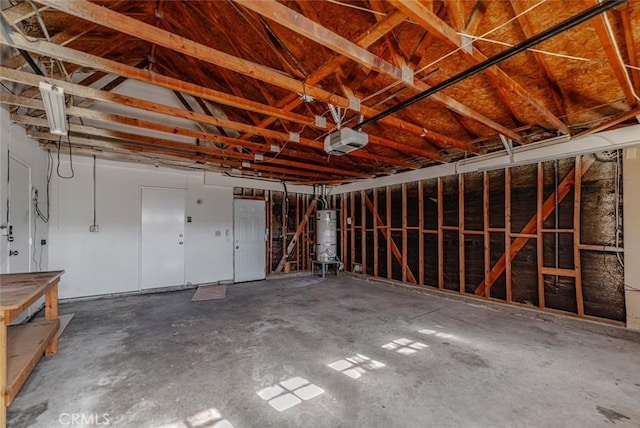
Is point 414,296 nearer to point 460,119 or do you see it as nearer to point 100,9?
point 460,119

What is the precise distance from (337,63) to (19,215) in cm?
467

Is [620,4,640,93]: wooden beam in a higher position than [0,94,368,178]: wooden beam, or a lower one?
higher

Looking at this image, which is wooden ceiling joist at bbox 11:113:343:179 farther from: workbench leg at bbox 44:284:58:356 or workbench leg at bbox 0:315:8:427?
workbench leg at bbox 0:315:8:427

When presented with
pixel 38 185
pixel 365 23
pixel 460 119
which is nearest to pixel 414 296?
pixel 460 119

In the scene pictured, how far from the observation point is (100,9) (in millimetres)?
1787

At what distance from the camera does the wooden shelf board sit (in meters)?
1.79

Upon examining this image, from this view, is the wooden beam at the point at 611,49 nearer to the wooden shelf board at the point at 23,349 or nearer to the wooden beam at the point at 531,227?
the wooden beam at the point at 531,227

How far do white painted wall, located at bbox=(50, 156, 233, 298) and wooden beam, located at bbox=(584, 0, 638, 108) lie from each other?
661 cm

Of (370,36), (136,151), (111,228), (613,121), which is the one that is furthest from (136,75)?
(613,121)

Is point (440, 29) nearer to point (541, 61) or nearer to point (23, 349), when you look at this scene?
point (541, 61)

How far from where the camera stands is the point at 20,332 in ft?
8.19

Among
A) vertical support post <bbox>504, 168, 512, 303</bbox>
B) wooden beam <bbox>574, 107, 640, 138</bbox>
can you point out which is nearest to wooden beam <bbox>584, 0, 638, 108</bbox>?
wooden beam <bbox>574, 107, 640, 138</bbox>

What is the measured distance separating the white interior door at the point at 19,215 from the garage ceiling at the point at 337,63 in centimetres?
64

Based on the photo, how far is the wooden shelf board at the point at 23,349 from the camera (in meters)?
1.79
